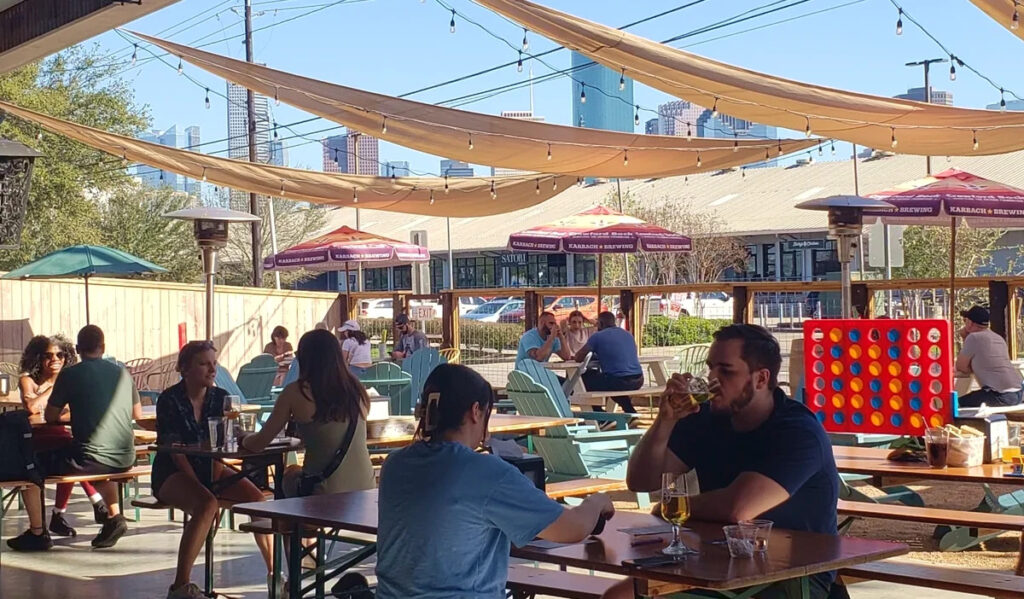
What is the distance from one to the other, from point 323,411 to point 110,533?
2543 mm

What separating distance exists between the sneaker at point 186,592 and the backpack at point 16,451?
5.52ft

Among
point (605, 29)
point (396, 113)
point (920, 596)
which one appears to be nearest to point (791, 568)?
point (920, 596)

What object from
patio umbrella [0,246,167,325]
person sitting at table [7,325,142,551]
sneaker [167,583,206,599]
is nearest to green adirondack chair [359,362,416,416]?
person sitting at table [7,325,142,551]

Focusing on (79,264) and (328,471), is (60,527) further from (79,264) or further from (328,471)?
(79,264)

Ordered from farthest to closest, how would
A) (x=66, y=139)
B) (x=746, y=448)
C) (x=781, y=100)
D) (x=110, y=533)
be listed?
(x=66, y=139) → (x=781, y=100) → (x=110, y=533) → (x=746, y=448)

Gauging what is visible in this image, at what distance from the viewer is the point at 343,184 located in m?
12.9

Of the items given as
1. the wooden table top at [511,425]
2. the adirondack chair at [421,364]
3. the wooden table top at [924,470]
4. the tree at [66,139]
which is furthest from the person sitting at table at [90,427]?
the tree at [66,139]

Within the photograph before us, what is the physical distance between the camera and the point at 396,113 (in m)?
10.5

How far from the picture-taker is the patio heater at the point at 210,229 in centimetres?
1026

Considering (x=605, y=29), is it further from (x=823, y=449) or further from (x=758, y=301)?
(x=758, y=301)

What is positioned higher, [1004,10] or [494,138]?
[1004,10]

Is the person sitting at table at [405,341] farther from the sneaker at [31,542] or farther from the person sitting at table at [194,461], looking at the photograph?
the person sitting at table at [194,461]

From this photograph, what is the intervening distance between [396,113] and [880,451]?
5.39 metres

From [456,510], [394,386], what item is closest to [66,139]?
[394,386]
